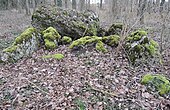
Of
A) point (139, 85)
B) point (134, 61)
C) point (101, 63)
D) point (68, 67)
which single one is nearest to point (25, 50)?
point (68, 67)

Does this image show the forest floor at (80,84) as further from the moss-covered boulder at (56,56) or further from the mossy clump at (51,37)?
the mossy clump at (51,37)

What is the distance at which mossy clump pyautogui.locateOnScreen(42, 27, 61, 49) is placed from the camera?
886 centimetres

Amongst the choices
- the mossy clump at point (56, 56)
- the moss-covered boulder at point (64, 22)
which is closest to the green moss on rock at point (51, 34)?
the moss-covered boulder at point (64, 22)

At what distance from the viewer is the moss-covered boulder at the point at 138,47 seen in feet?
24.5

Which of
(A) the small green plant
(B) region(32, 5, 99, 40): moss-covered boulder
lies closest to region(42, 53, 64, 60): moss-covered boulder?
(B) region(32, 5, 99, 40): moss-covered boulder

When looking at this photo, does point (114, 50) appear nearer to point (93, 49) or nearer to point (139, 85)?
point (93, 49)

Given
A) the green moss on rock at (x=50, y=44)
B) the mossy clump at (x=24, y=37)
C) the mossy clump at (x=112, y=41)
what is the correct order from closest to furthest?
the mossy clump at (x=112, y=41)
the mossy clump at (x=24, y=37)
the green moss on rock at (x=50, y=44)

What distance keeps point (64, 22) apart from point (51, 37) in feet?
3.60

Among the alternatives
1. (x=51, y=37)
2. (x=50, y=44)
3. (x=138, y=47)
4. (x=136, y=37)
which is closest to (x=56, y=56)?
(x=50, y=44)

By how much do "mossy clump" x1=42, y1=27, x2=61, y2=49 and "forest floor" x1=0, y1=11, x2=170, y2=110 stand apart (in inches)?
36.1

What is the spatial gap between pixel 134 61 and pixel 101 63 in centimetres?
108

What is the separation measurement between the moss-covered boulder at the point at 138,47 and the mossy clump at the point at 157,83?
54.6 inches

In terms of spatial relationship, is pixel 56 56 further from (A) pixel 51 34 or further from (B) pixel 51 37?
(A) pixel 51 34

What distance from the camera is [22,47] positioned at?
8.40 metres
